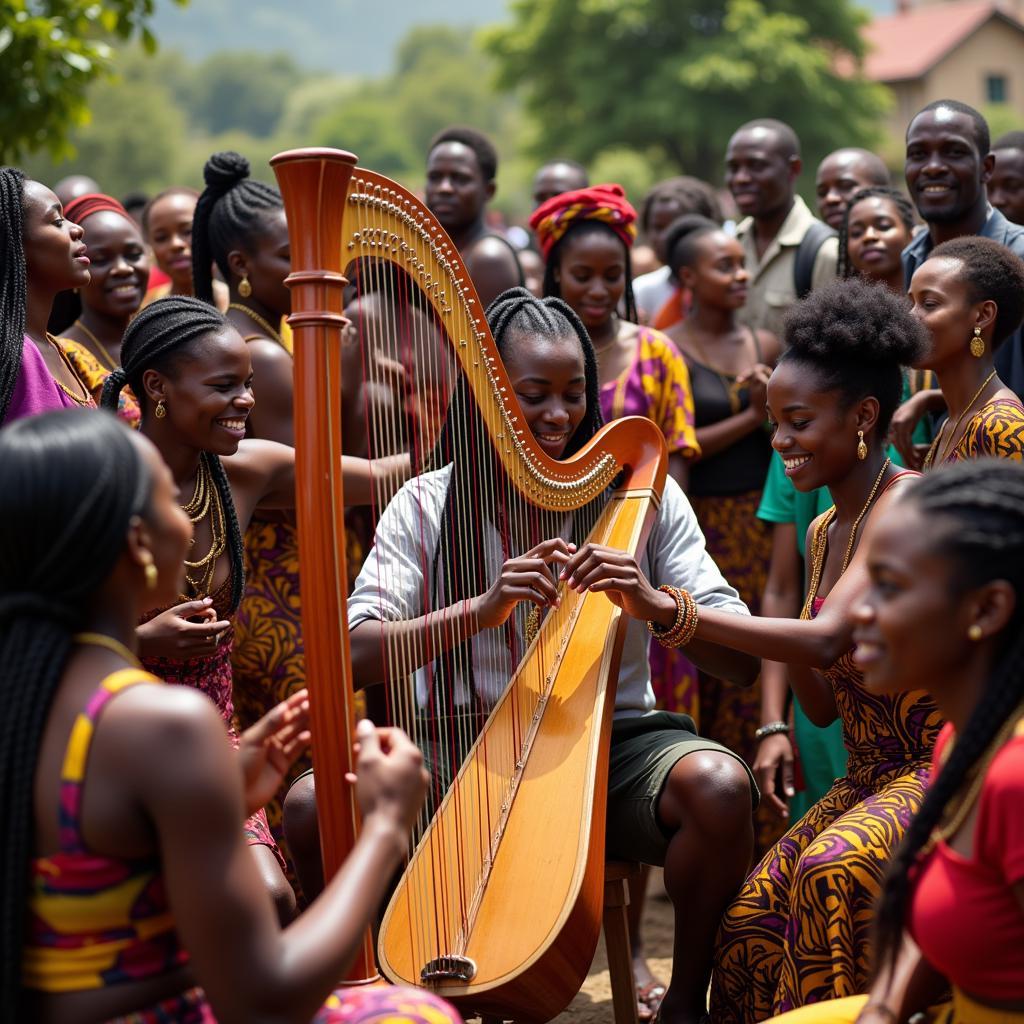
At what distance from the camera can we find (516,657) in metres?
3.91

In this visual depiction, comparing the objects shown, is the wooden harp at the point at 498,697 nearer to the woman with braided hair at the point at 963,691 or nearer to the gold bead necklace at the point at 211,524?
the gold bead necklace at the point at 211,524

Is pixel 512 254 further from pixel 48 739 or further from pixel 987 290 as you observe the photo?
pixel 48 739

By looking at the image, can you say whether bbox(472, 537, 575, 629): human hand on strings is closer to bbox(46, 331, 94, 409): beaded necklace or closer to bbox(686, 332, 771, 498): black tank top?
bbox(46, 331, 94, 409): beaded necklace

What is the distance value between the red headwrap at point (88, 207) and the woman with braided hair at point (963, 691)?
14.0ft

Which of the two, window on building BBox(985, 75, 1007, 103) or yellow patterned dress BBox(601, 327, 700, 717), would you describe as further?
window on building BBox(985, 75, 1007, 103)

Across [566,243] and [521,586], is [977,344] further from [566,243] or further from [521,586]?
[566,243]

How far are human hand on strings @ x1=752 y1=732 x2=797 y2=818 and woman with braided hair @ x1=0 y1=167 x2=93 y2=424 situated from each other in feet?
7.53

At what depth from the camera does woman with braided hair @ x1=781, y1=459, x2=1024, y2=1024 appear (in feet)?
7.99

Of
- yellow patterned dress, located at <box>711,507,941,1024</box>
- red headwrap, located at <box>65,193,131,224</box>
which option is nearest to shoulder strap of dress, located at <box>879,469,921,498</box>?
yellow patterned dress, located at <box>711,507,941,1024</box>

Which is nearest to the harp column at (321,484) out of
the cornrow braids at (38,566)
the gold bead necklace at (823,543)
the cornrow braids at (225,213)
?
the cornrow braids at (38,566)

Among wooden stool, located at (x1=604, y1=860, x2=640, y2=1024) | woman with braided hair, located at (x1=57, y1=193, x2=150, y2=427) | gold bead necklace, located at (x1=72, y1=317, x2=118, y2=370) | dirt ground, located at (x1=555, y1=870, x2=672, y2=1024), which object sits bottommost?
dirt ground, located at (x1=555, y1=870, x2=672, y2=1024)

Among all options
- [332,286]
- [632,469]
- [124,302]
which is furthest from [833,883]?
[124,302]

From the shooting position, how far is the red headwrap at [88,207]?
5.95m

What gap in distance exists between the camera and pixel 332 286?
272 cm
